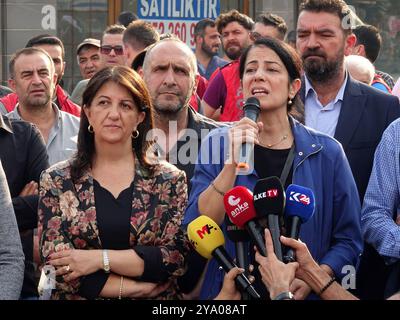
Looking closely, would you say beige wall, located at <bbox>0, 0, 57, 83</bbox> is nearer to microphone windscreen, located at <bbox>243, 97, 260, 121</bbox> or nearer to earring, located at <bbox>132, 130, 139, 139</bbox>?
earring, located at <bbox>132, 130, 139, 139</bbox>

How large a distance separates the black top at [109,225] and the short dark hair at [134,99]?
22 cm

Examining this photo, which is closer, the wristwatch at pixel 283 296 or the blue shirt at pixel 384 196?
the wristwatch at pixel 283 296

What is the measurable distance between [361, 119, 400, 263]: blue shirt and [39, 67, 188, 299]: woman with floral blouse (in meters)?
0.93

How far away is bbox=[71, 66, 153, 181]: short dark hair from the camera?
17.1 feet

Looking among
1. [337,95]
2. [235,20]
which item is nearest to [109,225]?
[337,95]

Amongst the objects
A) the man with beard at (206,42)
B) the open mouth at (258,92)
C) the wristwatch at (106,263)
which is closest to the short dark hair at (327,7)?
the open mouth at (258,92)

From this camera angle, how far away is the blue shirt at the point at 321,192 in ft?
16.5

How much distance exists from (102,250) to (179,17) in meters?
7.32

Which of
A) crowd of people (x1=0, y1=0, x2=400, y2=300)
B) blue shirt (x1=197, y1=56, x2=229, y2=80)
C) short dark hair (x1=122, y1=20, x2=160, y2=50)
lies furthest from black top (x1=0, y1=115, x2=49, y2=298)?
blue shirt (x1=197, y1=56, x2=229, y2=80)

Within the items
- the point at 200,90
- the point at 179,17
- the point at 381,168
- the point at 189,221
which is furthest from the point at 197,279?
the point at 179,17

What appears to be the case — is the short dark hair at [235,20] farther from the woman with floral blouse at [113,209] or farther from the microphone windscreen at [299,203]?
the microphone windscreen at [299,203]

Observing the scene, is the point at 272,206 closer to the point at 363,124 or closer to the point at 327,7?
the point at 363,124

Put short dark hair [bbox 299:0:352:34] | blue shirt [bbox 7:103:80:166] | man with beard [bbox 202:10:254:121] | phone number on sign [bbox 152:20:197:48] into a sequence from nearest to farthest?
short dark hair [bbox 299:0:352:34]
blue shirt [bbox 7:103:80:166]
man with beard [bbox 202:10:254:121]
phone number on sign [bbox 152:20:197:48]
